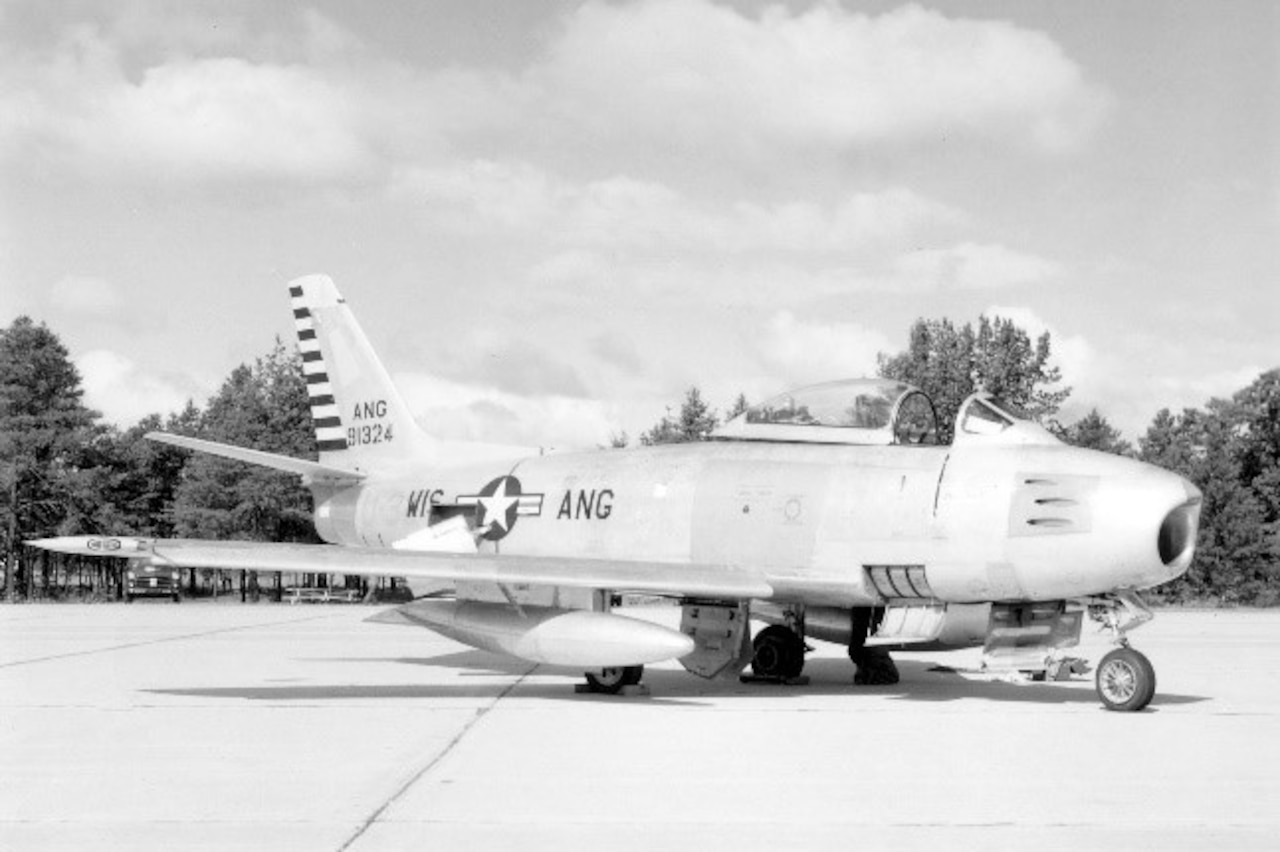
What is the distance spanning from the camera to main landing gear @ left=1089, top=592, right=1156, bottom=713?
11.2 m

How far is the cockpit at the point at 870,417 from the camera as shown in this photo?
1252 centimetres

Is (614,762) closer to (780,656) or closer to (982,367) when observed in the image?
(780,656)

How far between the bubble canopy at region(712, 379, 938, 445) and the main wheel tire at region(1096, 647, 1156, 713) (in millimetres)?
2756

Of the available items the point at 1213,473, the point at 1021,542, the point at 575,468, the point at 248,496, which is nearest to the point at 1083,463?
the point at 1021,542

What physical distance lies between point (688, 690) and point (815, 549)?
6.91ft

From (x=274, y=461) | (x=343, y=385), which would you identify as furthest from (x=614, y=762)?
(x=343, y=385)

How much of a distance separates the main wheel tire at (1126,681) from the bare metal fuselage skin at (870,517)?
0.59m

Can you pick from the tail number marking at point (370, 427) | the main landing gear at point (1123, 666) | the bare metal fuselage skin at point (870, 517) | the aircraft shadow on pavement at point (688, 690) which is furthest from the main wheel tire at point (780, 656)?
the tail number marking at point (370, 427)

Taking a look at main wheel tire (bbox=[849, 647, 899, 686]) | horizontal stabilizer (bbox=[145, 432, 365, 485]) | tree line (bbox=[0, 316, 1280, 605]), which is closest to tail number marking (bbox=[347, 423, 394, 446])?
horizontal stabilizer (bbox=[145, 432, 365, 485])

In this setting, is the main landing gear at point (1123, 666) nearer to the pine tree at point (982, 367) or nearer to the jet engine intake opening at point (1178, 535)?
the jet engine intake opening at point (1178, 535)

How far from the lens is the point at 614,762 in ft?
28.0

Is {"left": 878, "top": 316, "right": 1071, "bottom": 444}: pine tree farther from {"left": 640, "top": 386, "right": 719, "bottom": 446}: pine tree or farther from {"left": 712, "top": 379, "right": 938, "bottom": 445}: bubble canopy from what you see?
{"left": 712, "top": 379, "right": 938, "bottom": 445}: bubble canopy

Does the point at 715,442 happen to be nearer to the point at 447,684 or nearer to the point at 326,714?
the point at 447,684

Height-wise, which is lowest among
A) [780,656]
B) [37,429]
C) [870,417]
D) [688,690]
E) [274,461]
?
[688,690]
